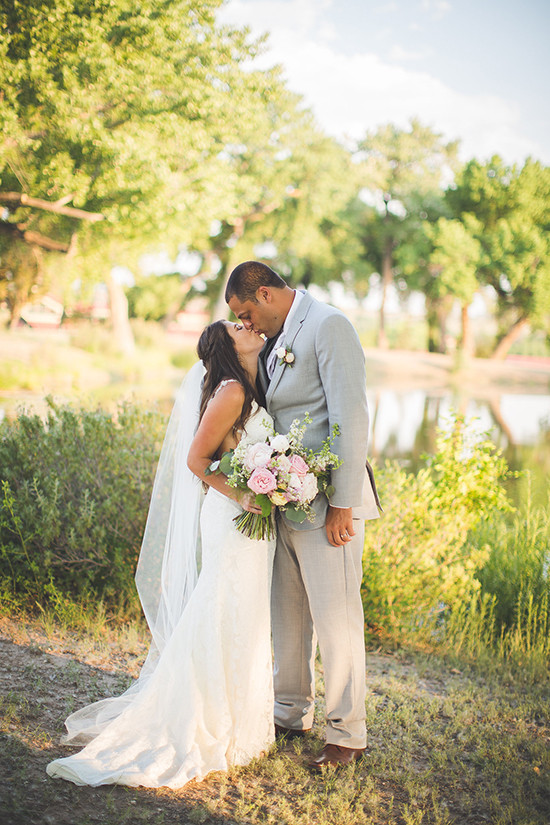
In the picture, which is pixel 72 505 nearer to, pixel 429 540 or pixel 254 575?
pixel 254 575

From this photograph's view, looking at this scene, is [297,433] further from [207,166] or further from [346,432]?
[207,166]

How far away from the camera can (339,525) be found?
2705 millimetres

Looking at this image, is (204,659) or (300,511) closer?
(300,511)

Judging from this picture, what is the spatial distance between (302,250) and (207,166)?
1242 cm

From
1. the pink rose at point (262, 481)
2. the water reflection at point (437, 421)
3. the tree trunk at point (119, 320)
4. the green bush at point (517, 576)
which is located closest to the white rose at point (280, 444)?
the pink rose at point (262, 481)

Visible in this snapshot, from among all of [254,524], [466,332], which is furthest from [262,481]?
[466,332]

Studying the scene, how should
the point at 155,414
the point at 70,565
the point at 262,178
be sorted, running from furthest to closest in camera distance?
1. the point at 262,178
2. the point at 155,414
3. the point at 70,565

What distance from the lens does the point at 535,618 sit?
Result: 4488 millimetres

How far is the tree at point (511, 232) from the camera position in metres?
34.0

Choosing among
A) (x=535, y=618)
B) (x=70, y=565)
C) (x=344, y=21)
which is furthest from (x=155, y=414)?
(x=344, y=21)

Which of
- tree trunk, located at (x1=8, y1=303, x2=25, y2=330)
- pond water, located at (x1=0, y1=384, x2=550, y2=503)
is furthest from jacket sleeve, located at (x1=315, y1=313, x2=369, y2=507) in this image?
tree trunk, located at (x1=8, y1=303, x2=25, y2=330)

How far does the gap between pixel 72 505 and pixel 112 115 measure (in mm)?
14270

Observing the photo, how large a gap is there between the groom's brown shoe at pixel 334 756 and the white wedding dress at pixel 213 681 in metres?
0.23

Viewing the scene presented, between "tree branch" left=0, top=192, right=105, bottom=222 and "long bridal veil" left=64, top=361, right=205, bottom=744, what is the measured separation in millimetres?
13901
